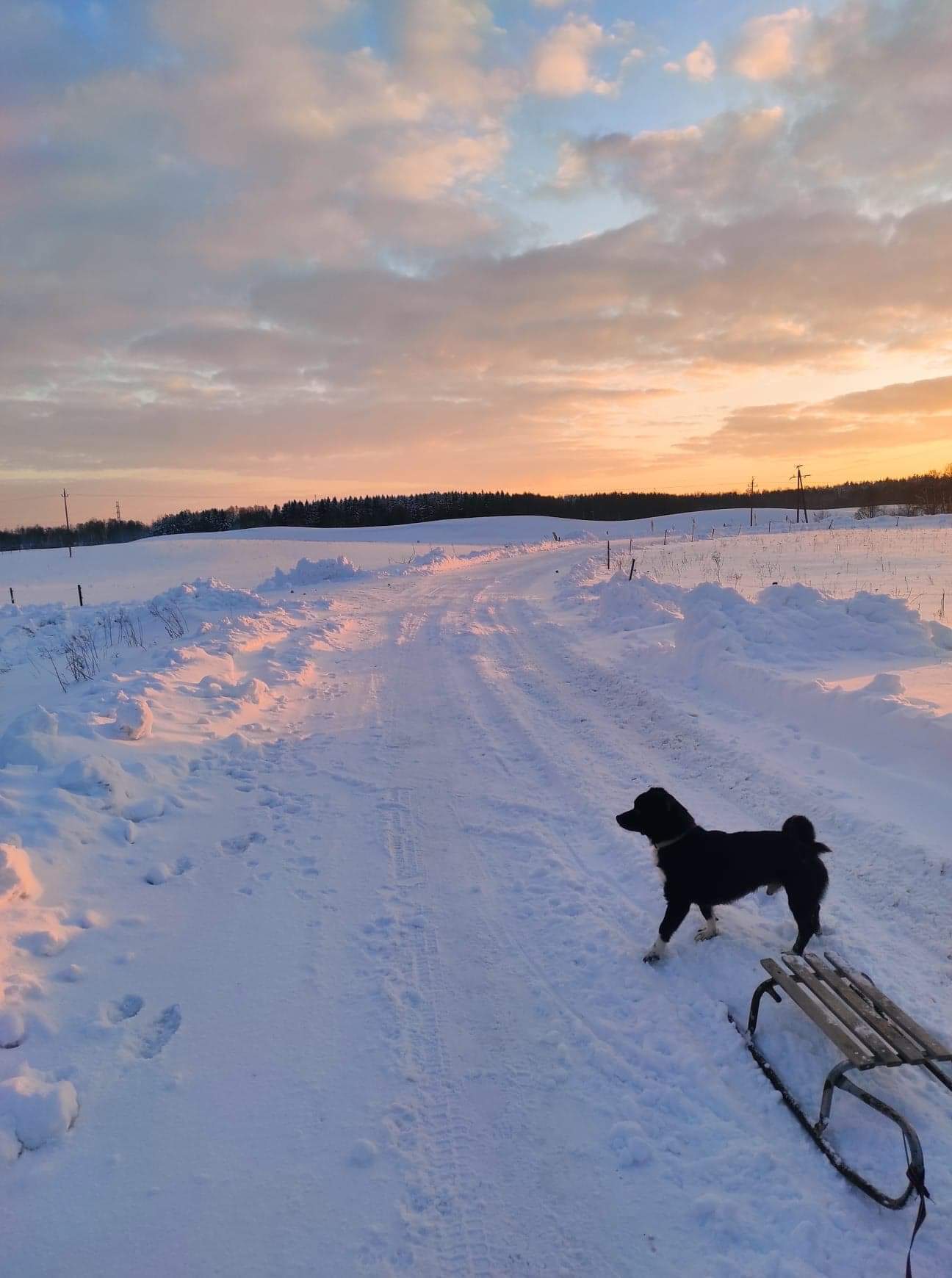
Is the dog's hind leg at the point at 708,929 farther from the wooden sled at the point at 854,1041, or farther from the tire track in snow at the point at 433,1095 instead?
the tire track in snow at the point at 433,1095

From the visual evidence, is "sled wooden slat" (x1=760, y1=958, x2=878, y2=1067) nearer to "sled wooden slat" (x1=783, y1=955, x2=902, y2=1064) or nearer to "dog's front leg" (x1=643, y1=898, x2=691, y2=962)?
"sled wooden slat" (x1=783, y1=955, x2=902, y2=1064)

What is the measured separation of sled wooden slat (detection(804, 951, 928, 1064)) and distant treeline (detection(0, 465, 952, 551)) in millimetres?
96566

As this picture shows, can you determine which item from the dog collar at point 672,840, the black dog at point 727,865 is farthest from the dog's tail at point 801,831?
the dog collar at point 672,840

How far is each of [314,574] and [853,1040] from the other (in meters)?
25.1

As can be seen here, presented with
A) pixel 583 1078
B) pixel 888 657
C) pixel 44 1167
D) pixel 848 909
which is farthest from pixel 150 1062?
pixel 888 657

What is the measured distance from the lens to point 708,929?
408 centimetres

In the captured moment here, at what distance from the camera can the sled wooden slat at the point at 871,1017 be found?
8.93ft

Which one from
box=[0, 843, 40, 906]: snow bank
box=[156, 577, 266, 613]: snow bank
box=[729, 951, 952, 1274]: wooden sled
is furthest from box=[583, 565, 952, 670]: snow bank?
box=[156, 577, 266, 613]: snow bank

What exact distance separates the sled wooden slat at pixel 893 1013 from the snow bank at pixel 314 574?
2327 centimetres

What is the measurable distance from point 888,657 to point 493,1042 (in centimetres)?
887

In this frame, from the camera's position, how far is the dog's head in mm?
3955

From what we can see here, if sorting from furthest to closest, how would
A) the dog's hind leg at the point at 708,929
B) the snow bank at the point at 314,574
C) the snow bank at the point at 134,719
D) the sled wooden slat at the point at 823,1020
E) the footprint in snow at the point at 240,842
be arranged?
the snow bank at the point at 314,574, the snow bank at the point at 134,719, the footprint in snow at the point at 240,842, the dog's hind leg at the point at 708,929, the sled wooden slat at the point at 823,1020

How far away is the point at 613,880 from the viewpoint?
4664 mm

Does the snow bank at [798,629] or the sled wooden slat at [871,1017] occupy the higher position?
the snow bank at [798,629]
